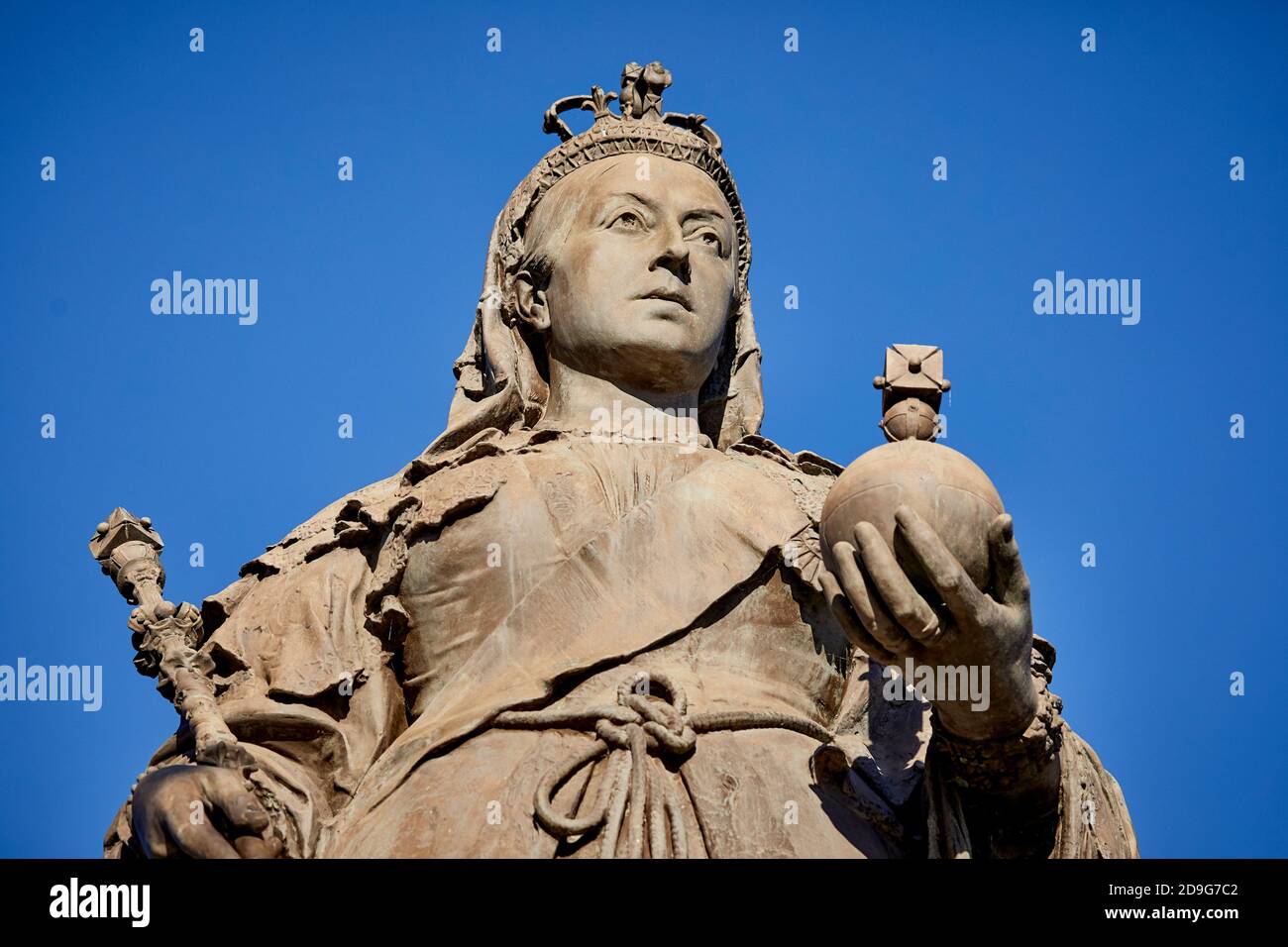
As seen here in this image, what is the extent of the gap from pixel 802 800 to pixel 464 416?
161 inches

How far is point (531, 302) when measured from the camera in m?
20.4

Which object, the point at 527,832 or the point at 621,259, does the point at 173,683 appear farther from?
the point at 621,259

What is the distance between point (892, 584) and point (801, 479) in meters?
4.17

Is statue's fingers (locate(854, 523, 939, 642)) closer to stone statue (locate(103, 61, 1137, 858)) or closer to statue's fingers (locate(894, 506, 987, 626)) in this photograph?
stone statue (locate(103, 61, 1137, 858))

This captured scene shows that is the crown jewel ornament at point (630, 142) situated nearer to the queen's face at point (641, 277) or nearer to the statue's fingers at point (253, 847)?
the queen's face at point (641, 277)

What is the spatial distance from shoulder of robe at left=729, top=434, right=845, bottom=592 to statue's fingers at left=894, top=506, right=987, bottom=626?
266 cm

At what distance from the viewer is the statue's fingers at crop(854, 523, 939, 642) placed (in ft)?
49.9

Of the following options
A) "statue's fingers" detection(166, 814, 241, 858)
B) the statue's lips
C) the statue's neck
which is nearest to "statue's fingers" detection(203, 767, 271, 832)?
"statue's fingers" detection(166, 814, 241, 858)

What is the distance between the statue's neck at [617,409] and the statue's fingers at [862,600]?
173 inches

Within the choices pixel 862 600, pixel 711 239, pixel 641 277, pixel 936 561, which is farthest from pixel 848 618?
pixel 711 239
